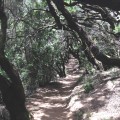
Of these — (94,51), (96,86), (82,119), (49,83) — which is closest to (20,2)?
(94,51)

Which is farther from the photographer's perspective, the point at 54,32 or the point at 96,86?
Result: the point at 54,32

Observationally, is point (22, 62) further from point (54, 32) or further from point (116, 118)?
point (116, 118)

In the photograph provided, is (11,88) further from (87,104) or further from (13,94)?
(87,104)

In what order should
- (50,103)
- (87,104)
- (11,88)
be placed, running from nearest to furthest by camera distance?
(11,88), (87,104), (50,103)

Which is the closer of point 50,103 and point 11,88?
point 11,88

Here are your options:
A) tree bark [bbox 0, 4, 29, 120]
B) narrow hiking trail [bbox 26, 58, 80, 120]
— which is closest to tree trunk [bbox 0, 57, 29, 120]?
tree bark [bbox 0, 4, 29, 120]

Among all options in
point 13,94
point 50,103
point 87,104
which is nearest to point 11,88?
point 13,94

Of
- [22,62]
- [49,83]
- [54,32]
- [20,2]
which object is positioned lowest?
[49,83]

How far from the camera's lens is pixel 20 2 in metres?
14.8

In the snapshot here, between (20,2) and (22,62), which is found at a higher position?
(20,2)

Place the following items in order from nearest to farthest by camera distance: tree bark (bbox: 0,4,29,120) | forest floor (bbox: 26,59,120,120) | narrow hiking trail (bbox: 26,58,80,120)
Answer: tree bark (bbox: 0,4,29,120) → forest floor (bbox: 26,59,120,120) → narrow hiking trail (bbox: 26,58,80,120)

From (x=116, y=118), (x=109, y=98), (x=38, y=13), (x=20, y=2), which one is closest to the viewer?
(x=116, y=118)

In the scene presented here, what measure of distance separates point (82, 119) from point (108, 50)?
993 centimetres

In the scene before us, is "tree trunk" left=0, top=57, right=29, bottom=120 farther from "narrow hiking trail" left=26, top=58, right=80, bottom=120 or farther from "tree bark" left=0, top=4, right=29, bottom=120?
"narrow hiking trail" left=26, top=58, right=80, bottom=120
